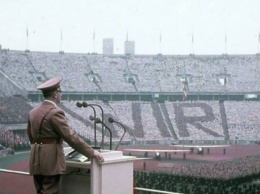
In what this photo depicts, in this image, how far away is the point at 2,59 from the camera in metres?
52.2

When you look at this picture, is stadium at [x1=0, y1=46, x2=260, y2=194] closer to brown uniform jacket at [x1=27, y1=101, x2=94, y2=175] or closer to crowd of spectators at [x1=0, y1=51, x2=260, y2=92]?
crowd of spectators at [x1=0, y1=51, x2=260, y2=92]

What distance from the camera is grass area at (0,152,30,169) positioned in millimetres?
26023

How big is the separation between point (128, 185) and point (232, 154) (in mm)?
33455

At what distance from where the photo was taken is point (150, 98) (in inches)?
2183

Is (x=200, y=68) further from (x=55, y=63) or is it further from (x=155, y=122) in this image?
(x=55, y=63)

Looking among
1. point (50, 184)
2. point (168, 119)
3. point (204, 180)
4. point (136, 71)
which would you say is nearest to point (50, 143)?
point (50, 184)

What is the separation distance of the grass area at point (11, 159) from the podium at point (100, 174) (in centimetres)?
2149

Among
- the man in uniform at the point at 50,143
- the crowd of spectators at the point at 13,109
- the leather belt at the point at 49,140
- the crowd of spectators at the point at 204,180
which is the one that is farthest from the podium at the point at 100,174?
the crowd of spectators at the point at 13,109

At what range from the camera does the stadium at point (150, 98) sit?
4131 cm

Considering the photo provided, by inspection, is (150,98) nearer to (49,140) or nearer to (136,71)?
(136,71)

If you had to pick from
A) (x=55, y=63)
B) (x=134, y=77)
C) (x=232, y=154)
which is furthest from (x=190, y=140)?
(x=55, y=63)

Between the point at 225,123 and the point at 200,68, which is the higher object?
the point at 200,68

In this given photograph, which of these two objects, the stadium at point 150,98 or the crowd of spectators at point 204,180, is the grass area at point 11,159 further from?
the crowd of spectators at point 204,180

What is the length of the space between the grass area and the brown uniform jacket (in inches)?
858
